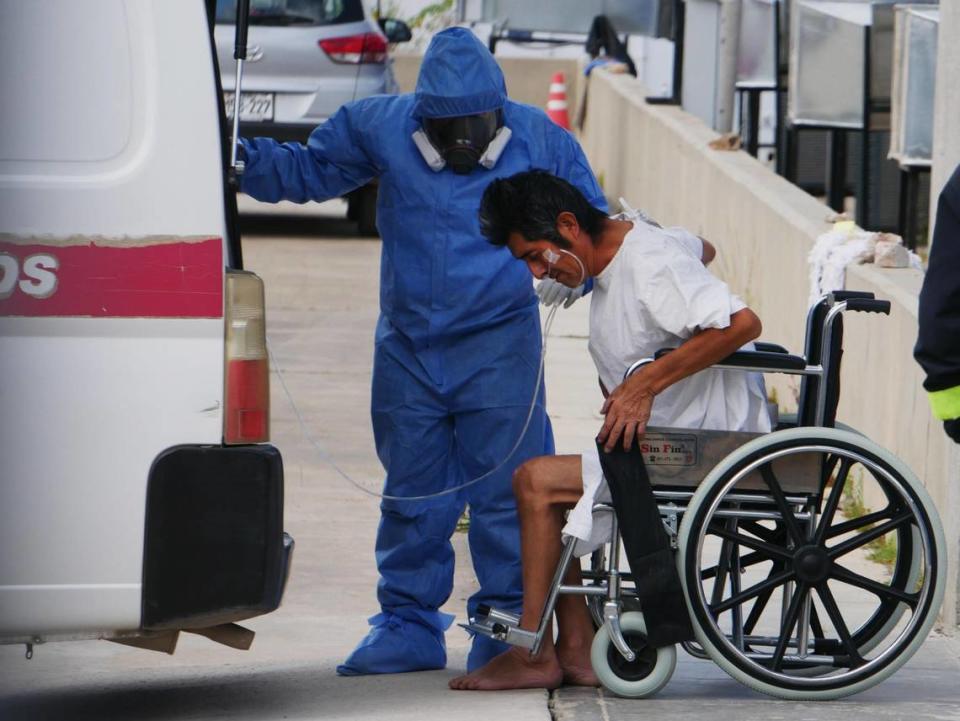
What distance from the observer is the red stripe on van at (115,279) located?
13.0 ft

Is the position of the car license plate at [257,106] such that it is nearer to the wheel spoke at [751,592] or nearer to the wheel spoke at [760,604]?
the wheel spoke at [760,604]

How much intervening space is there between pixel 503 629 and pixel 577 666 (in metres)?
0.27

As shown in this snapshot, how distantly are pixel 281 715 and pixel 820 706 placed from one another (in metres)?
1.26

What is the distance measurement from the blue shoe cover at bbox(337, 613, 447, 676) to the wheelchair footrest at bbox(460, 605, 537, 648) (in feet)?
1.40

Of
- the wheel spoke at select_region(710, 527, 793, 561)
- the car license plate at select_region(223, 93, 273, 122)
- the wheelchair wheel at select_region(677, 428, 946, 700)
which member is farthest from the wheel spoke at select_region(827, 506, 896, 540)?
the car license plate at select_region(223, 93, 273, 122)

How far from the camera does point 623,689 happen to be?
454 centimetres

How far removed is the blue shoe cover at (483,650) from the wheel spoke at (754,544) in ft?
2.45

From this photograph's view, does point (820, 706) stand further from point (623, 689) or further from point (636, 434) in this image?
point (636, 434)

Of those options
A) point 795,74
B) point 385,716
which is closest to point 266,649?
point 385,716

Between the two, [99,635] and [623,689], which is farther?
[623,689]

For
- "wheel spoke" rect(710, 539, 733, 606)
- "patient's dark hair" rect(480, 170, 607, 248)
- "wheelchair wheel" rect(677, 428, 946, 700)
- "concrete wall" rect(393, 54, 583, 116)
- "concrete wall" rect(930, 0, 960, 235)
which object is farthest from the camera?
"concrete wall" rect(393, 54, 583, 116)

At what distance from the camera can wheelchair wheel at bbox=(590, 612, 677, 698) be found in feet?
14.8

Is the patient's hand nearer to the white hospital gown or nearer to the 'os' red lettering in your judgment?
the white hospital gown

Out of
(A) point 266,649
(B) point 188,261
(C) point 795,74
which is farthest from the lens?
(C) point 795,74
